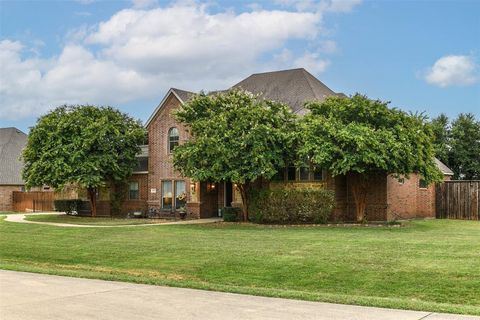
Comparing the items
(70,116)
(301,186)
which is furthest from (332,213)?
(70,116)

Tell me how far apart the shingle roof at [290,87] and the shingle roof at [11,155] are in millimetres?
20332

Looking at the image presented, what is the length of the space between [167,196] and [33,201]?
1527 cm

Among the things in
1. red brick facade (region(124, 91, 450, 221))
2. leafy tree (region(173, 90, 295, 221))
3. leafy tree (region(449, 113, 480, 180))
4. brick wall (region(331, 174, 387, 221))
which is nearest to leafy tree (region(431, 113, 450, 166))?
leafy tree (region(449, 113, 480, 180))

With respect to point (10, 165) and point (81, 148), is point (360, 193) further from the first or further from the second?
point (10, 165)

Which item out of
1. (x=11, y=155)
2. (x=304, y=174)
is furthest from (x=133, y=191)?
(x=11, y=155)

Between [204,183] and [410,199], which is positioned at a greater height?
[204,183]

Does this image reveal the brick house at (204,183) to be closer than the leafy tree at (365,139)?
No

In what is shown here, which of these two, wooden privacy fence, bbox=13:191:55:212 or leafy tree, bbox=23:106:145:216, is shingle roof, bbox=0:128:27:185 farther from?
leafy tree, bbox=23:106:145:216

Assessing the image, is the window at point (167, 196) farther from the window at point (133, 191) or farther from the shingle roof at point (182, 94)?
the shingle roof at point (182, 94)

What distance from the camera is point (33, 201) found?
1639 inches

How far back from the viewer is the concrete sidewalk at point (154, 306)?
7.86 m

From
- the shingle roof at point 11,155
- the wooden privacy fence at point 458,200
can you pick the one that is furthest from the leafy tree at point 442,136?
the shingle roof at point 11,155

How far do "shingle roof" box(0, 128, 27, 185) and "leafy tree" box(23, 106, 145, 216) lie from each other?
45.7 feet

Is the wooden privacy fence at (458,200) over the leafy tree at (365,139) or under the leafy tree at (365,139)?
under
